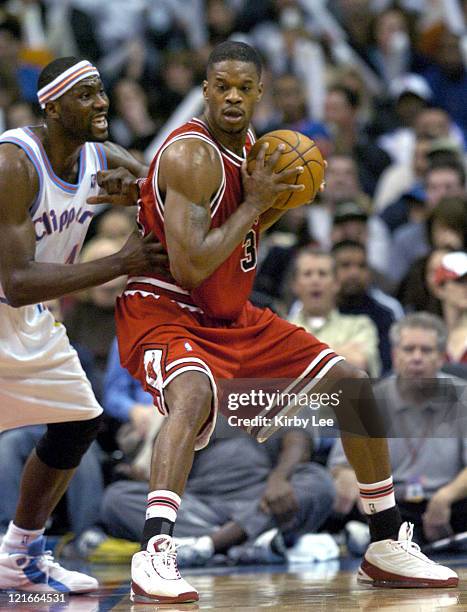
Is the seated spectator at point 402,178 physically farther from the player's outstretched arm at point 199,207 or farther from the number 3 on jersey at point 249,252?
the player's outstretched arm at point 199,207

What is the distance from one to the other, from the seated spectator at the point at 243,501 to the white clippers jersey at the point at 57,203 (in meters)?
2.17

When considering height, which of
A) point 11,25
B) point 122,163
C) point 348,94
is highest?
point 11,25

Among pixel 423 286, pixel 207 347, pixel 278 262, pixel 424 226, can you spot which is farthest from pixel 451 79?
pixel 207 347

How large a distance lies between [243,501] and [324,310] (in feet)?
4.90

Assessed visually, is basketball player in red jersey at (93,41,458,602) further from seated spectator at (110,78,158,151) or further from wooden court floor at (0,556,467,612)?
seated spectator at (110,78,158,151)

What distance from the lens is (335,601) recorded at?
466 cm

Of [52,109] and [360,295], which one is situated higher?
[52,109]

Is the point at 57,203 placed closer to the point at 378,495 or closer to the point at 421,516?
the point at 378,495

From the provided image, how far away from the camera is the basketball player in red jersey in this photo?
180 inches

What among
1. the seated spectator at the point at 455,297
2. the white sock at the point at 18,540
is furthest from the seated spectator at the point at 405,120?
the white sock at the point at 18,540

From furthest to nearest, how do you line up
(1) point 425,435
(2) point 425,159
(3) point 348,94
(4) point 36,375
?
(3) point 348,94 → (2) point 425,159 → (1) point 425,435 → (4) point 36,375

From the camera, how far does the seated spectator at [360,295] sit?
8.17 metres

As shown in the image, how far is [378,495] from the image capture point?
513cm

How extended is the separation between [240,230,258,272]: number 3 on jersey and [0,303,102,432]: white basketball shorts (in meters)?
0.91
